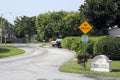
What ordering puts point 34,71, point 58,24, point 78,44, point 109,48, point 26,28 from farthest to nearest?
point 26,28 → point 58,24 → point 78,44 → point 109,48 → point 34,71

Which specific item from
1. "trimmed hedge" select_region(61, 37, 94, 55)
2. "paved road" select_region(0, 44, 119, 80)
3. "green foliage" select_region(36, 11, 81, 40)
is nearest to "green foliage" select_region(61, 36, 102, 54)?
"trimmed hedge" select_region(61, 37, 94, 55)

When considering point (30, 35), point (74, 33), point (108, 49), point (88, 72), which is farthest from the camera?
point (30, 35)

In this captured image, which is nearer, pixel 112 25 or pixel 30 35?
pixel 112 25

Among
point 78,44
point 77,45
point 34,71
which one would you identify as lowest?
point 34,71

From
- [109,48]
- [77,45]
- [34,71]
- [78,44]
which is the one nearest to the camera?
[34,71]

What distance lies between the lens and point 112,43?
32.4m

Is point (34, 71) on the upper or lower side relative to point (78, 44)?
lower

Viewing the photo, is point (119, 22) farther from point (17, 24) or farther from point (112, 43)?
point (17, 24)

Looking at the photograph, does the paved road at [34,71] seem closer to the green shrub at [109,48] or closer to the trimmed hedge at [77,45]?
the green shrub at [109,48]

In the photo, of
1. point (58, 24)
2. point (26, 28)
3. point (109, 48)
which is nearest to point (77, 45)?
point (109, 48)

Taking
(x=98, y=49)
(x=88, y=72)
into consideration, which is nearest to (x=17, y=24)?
(x=98, y=49)

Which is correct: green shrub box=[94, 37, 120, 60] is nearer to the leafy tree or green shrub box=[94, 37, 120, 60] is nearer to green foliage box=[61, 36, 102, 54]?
green foliage box=[61, 36, 102, 54]

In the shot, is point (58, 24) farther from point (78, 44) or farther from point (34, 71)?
point (34, 71)

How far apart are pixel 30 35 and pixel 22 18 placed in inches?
354
